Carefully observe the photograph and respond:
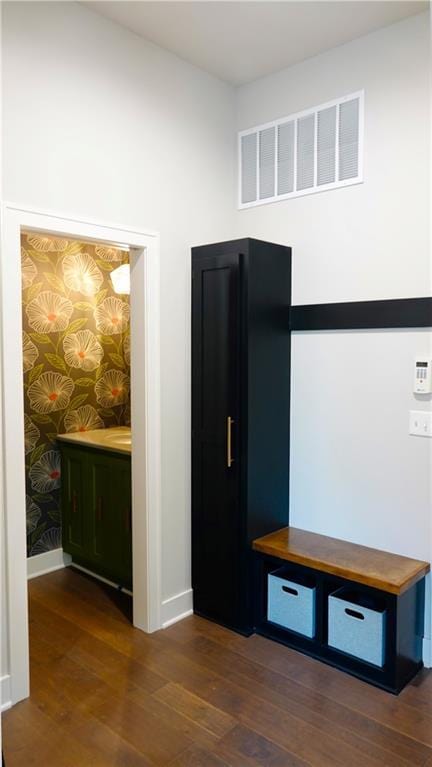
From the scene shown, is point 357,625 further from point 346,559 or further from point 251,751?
point 251,751

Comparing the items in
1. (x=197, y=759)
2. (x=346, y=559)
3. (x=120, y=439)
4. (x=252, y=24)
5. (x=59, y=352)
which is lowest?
(x=197, y=759)

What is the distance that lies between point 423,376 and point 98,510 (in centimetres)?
215

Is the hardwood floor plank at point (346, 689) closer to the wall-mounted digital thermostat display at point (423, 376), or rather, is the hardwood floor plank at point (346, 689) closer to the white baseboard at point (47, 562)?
the wall-mounted digital thermostat display at point (423, 376)

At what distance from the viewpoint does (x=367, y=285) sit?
2.84 metres

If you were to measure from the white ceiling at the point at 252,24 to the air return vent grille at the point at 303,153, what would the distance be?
308 millimetres

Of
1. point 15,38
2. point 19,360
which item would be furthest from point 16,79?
point 19,360

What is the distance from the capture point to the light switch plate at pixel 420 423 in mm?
2615

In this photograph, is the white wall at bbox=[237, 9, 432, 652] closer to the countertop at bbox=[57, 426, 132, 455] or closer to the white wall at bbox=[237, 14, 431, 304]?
the white wall at bbox=[237, 14, 431, 304]

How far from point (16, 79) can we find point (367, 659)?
2.97 metres

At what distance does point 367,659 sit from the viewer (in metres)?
2.54

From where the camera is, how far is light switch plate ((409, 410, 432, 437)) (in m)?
2.62

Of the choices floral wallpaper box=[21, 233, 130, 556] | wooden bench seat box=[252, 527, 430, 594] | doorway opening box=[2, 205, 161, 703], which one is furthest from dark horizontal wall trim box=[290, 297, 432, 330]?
floral wallpaper box=[21, 233, 130, 556]

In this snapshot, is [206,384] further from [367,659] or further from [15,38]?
[15,38]

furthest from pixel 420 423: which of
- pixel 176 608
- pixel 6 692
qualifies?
pixel 6 692
